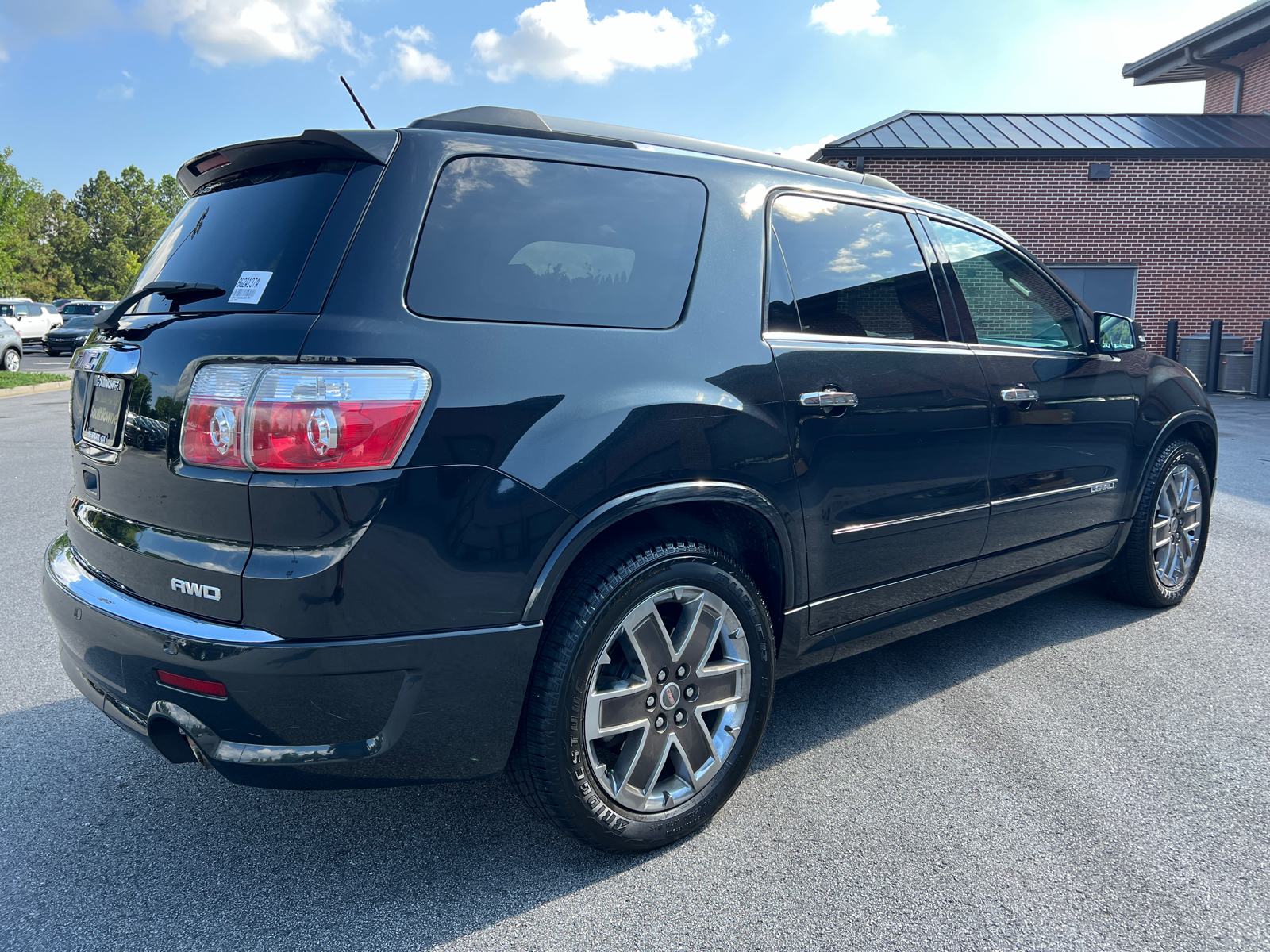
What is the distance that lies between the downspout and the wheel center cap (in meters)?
29.0

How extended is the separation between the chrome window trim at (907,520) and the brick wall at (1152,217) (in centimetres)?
1728

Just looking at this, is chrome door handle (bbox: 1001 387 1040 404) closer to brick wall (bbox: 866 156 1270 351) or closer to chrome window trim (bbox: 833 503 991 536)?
chrome window trim (bbox: 833 503 991 536)

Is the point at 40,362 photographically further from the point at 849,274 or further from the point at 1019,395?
the point at 1019,395

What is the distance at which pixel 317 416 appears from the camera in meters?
1.94

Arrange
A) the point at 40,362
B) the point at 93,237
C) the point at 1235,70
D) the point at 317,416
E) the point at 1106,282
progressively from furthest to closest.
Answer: the point at 93,237
the point at 40,362
the point at 1235,70
the point at 1106,282
the point at 317,416

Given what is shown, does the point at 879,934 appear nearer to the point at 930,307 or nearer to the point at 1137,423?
the point at 930,307

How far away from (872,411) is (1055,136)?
2047 cm

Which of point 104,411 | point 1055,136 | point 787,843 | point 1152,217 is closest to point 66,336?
point 1055,136

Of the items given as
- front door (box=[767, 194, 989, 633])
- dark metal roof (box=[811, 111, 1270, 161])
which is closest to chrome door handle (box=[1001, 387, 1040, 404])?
front door (box=[767, 194, 989, 633])

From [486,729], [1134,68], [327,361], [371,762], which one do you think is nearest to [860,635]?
[486,729]

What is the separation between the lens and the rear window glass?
→ 214cm

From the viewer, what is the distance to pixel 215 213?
2516mm

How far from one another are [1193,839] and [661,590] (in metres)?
1.63

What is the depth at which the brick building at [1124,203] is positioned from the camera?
19062 mm
